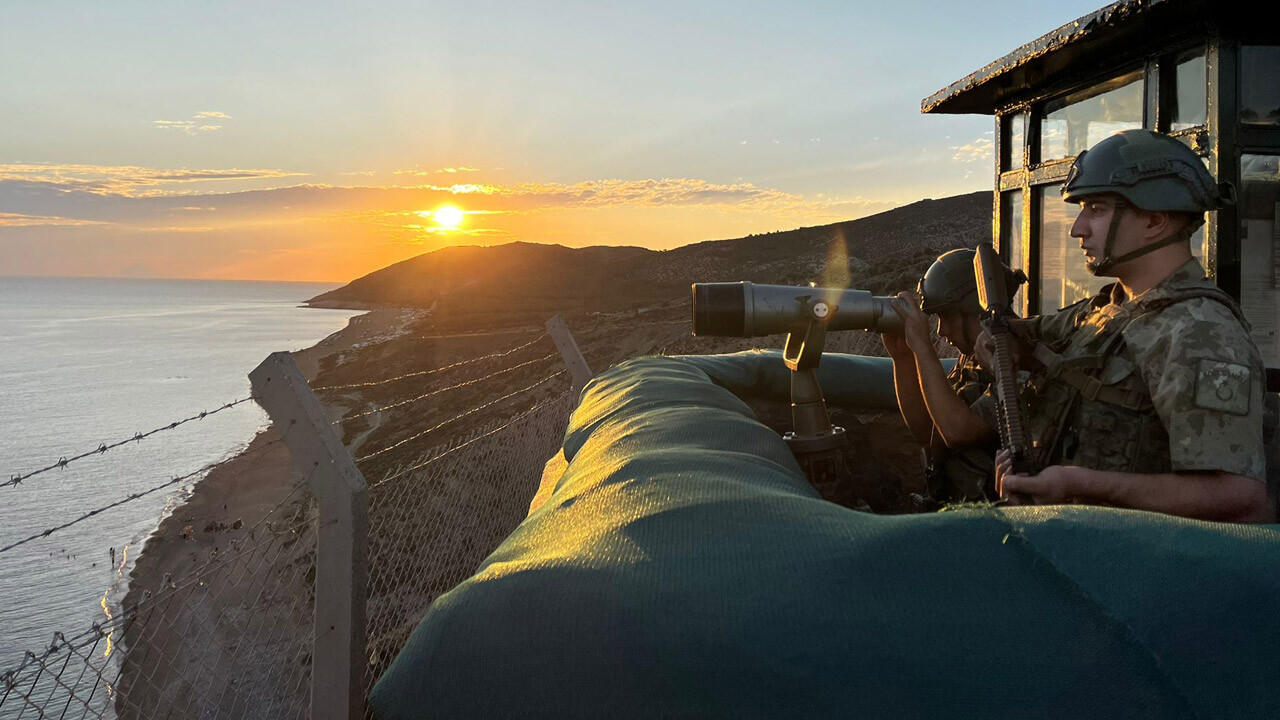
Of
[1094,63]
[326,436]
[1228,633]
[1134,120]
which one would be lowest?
[1228,633]

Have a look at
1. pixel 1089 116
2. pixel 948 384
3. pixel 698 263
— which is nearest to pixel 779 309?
pixel 948 384

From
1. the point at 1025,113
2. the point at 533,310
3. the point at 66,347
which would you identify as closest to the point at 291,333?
the point at 66,347

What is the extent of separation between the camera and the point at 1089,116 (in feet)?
14.0

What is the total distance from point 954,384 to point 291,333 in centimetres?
7025

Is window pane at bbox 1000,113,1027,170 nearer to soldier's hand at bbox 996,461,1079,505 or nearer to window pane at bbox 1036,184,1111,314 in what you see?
window pane at bbox 1036,184,1111,314

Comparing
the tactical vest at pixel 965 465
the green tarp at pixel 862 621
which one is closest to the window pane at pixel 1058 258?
the tactical vest at pixel 965 465

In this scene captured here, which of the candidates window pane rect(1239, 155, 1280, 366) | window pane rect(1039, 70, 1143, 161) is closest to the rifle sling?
window pane rect(1239, 155, 1280, 366)

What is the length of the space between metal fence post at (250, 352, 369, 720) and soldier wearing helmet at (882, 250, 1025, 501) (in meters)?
1.76

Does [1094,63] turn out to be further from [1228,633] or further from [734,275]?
[734,275]

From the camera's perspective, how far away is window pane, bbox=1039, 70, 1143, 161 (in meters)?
3.90

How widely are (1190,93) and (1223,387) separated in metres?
2.26

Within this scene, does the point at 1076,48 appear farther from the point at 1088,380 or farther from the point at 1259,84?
the point at 1088,380

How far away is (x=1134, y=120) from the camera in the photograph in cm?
389

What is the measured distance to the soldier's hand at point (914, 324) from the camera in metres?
2.73
